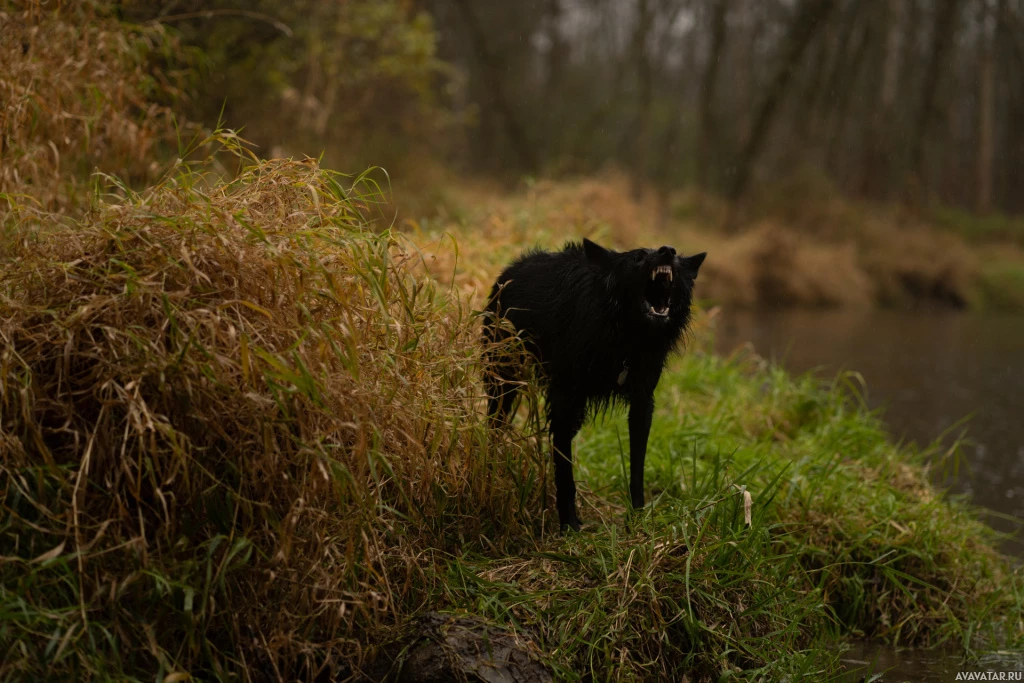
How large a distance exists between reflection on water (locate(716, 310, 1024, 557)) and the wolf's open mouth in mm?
3097

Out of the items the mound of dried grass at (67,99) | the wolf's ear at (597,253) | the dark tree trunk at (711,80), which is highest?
the dark tree trunk at (711,80)

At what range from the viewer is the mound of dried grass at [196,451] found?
9.34 ft

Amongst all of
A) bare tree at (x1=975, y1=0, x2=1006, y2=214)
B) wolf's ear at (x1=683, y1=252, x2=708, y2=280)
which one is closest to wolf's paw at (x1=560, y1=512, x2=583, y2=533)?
wolf's ear at (x1=683, y1=252, x2=708, y2=280)

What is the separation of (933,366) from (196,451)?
1081cm

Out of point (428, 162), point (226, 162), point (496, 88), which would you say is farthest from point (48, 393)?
point (496, 88)

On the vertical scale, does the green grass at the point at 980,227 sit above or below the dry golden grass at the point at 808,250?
above

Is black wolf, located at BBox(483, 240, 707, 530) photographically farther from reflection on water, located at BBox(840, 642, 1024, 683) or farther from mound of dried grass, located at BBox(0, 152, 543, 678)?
reflection on water, located at BBox(840, 642, 1024, 683)

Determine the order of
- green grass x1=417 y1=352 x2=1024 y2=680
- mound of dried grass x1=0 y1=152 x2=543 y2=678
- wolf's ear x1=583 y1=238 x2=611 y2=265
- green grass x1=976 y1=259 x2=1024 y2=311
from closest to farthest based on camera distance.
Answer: mound of dried grass x1=0 y1=152 x2=543 y2=678
green grass x1=417 y1=352 x2=1024 y2=680
wolf's ear x1=583 y1=238 x2=611 y2=265
green grass x1=976 y1=259 x2=1024 y2=311

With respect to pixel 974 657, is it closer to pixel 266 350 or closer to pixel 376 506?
pixel 376 506

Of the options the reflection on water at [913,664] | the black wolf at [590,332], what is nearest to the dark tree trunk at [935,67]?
the reflection on water at [913,664]

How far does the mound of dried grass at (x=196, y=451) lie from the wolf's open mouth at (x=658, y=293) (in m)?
0.96

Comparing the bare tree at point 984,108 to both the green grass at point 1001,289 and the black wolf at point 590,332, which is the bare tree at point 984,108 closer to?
the green grass at point 1001,289

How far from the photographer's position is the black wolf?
3.58 m

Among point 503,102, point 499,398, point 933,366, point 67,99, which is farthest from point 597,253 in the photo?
point 503,102
